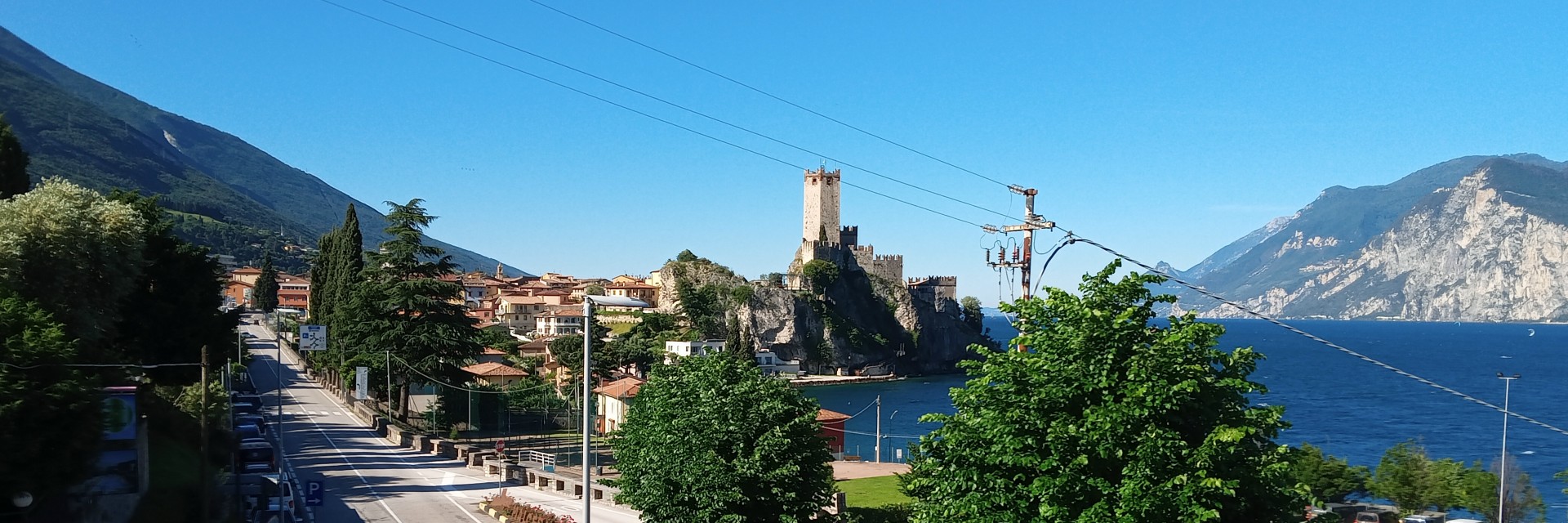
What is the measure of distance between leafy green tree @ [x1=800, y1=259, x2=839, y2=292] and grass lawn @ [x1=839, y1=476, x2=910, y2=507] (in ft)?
305

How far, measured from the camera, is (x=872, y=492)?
32.1 meters

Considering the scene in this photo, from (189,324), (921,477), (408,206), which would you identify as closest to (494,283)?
(408,206)

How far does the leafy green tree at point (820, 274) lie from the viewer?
130 meters

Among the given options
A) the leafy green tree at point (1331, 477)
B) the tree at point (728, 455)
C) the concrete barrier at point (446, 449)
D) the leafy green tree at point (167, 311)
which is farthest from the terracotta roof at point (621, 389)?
the tree at point (728, 455)

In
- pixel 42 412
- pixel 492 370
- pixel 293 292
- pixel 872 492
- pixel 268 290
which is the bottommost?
pixel 872 492

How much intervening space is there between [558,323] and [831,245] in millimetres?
40712

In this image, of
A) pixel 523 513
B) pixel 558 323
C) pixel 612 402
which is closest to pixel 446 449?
pixel 523 513

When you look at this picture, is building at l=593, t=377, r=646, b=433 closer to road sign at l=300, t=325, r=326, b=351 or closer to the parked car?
road sign at l=300, t=325, r=326, b=351

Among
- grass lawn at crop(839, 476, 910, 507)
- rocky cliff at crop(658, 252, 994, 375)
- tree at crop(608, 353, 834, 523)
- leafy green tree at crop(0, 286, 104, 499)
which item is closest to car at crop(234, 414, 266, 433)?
leafy green tree at crop(0, 286, 104, 499)

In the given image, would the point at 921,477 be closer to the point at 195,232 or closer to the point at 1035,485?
the point at 1035,485

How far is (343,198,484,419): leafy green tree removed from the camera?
42656 millimetres

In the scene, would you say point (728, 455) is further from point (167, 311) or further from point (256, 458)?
point (167, 311)

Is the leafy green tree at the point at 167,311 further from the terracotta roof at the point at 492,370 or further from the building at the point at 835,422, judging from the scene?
the terracotta roof at the point at 492,370

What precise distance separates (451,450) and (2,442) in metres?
22.1
